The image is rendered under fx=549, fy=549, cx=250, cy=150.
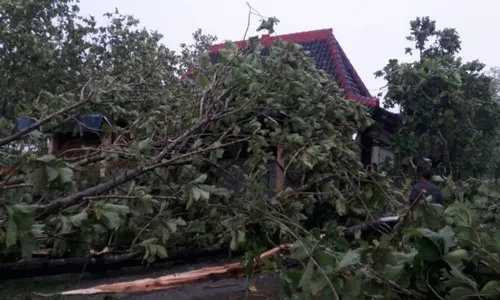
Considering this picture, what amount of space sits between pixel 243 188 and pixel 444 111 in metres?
5.29

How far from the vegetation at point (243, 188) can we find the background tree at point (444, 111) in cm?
20

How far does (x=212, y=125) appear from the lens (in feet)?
17.0

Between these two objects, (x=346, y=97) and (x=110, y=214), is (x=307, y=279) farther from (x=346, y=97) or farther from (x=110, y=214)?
(x=346, y=97)

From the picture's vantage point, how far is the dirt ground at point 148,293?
398 cm

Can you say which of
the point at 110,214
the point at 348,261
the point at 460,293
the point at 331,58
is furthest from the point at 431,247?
the point at 331,58

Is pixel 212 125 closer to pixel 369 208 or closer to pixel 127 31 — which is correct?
pixel 369 208

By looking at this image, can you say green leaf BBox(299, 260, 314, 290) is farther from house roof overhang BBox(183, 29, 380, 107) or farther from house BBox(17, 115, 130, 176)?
house roof overhang BBox(183, 29, 380, 107)

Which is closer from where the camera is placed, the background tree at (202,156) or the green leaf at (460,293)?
the green leaf at (460,293)

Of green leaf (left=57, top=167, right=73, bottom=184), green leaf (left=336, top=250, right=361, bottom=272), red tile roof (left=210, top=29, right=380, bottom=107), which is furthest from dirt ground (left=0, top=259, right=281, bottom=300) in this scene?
red tile roof (left=210, top=29, right=380, bottom=107)

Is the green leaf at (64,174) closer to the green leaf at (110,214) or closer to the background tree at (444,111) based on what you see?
the green leaf at (110,214)

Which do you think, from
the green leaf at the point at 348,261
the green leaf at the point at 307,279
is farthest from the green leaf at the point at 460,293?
the green leaf at the point at 307,279

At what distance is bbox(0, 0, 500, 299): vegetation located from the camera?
260 centimetres

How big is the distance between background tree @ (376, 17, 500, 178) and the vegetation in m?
0.20

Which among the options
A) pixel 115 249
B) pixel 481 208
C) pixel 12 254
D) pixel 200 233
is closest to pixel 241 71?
pixel 200 233
